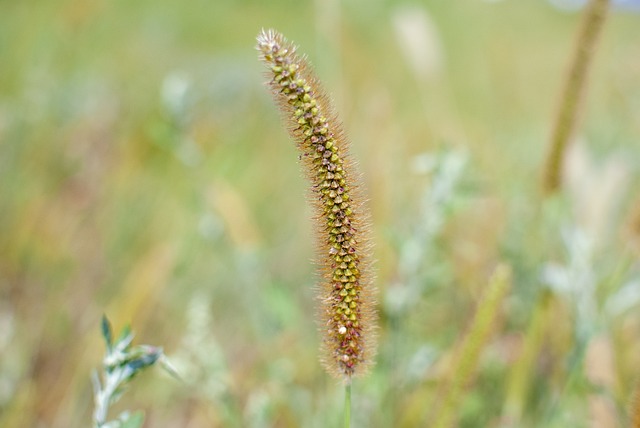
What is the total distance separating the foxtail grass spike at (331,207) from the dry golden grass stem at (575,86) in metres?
1.05

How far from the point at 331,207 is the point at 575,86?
1.19 meters

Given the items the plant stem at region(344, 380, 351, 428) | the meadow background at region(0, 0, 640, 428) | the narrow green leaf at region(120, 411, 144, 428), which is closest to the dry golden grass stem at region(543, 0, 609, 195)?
the meadow background at region(0, 0, 640, 428)

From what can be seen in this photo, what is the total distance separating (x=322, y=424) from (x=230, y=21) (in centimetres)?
671

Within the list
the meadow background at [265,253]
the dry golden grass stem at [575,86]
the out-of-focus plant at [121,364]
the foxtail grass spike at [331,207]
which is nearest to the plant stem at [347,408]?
the foxtail grass spike at [331,207]

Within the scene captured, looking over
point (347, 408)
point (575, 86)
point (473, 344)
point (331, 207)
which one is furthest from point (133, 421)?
point (575, 86)

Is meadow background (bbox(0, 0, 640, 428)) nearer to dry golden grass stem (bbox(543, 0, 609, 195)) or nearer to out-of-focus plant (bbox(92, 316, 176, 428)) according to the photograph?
dry golden grass stem (bbox(543, 0, 609, 195))

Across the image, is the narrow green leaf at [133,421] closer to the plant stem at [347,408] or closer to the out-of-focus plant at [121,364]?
the out-of-focus plant at [121,364]

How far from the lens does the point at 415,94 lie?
302 inches

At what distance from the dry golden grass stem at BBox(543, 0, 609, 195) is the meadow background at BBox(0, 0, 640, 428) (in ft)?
0.51

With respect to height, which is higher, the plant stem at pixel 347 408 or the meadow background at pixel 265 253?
the meadow background at pixel 265 253

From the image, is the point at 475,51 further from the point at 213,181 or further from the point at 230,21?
the point at 213,181

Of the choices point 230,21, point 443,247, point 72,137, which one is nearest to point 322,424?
point 443,247

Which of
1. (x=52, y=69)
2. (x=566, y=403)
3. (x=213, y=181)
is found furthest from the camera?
(x=52, y=69)

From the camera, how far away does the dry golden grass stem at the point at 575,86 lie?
1777 mm
